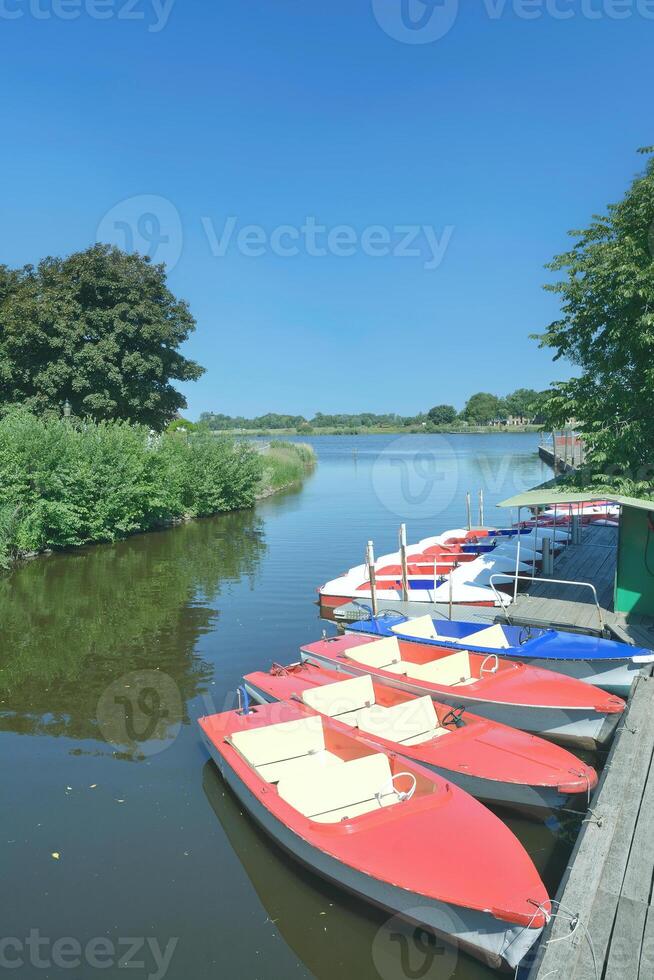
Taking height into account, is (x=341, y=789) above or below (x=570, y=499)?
below

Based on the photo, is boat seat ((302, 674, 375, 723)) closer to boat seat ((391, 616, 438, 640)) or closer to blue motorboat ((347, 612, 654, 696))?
blue motorboat ((347, 612, 654, 696))

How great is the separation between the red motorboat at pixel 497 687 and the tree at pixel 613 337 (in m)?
6.78

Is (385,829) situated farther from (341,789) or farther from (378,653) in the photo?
(378,653)

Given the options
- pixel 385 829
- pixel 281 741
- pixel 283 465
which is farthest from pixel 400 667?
pixel 283 465

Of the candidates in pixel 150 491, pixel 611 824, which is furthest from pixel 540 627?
pixel 150 491

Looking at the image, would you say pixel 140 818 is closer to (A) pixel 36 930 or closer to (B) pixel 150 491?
(A) pixel 36 930

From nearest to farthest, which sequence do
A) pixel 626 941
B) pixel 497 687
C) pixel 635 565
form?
pixel 626 941 < pixel 497 687 < pixel 635 565

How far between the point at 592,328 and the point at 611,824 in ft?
43.3

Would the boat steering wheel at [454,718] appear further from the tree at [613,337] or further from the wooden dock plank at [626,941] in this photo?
the tree at [613,337]

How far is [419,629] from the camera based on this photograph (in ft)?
42.8

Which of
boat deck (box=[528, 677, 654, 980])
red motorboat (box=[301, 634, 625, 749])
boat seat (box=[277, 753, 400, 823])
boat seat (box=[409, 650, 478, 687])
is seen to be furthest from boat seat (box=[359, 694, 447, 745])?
boat deck (box=[528, 677, 654, 980])

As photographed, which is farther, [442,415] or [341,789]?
[442,415]

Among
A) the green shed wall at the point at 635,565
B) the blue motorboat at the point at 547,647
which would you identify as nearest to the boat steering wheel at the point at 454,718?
the blue motorboat at the point at 547,647

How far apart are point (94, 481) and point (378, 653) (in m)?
18.3
